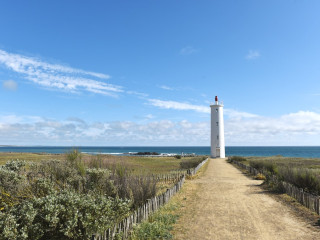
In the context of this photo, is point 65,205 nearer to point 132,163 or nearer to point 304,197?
point 304,197

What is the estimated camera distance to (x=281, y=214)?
418 inches

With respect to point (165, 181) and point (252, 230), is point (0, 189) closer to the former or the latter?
point (252, 230)

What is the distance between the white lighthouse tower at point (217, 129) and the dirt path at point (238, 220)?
41738 mm

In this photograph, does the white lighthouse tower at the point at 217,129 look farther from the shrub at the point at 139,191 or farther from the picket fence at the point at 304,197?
the shrub at the point at 139,191

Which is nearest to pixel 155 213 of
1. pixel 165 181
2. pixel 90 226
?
pixel 90 226

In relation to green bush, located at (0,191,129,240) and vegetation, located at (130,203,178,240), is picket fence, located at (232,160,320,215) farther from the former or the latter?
green bush, located at (0,191,129,240)

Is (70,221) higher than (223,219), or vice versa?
(70,221)

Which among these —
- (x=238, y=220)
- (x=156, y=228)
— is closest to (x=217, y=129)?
(x=238, y=220)

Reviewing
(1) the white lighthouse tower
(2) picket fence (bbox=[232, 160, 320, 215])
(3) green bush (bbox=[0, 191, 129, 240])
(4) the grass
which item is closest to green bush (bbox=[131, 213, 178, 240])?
(3) green bush (bbox=[0, 191, 129, 240])

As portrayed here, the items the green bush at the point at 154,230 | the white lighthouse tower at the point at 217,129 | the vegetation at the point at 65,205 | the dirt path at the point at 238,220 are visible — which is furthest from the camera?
the white lighthouse tower at the point at 217,129

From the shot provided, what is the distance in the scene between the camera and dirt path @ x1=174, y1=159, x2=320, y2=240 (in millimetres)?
8148

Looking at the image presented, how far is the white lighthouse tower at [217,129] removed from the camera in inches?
2200

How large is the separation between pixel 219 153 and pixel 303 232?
49.4 meters

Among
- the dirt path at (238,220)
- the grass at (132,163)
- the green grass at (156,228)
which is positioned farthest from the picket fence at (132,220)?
the grass at (132,163)
